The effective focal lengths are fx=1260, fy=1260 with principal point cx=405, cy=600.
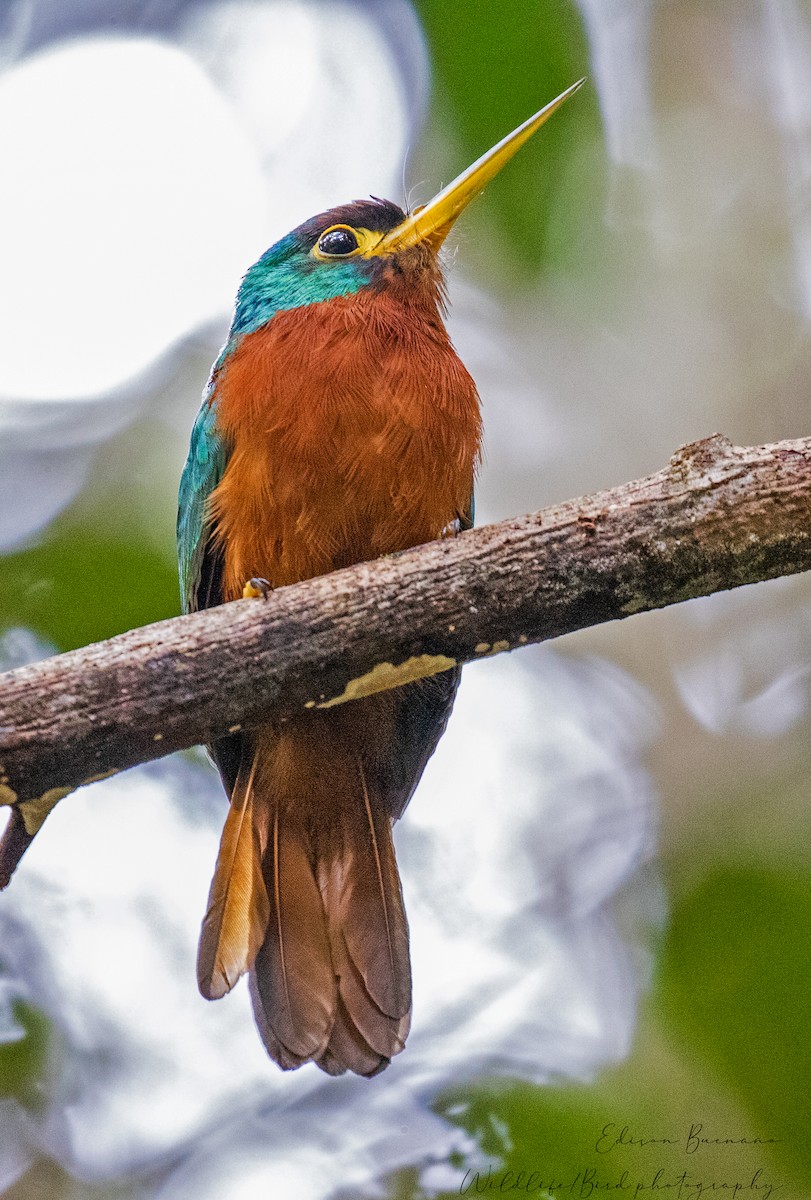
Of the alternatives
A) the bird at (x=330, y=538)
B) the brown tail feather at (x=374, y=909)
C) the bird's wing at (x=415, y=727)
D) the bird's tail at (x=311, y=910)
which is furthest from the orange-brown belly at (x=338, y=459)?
the brown tail feather at (x=374, y=909)

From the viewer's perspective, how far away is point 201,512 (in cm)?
305

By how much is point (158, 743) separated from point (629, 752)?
6.44 ft

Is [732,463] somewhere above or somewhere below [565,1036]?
above

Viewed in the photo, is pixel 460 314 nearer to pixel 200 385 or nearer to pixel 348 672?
pixel 200 385

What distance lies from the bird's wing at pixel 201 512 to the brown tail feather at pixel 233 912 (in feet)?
1.79

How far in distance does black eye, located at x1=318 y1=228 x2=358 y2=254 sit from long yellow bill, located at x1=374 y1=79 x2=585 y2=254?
0.07 meters

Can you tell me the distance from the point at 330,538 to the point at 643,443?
5.23 ft

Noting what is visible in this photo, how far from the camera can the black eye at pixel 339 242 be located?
127 inches

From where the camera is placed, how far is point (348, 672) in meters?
2.28

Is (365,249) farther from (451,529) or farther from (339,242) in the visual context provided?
(451,529)

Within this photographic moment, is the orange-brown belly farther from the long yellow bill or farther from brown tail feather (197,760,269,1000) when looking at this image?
brown tail feather (197,760,269,1000)

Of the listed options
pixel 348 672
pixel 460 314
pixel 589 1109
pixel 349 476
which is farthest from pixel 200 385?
pixel 589 1109

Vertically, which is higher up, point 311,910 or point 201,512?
point 201,512

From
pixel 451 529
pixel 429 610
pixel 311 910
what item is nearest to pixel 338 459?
pixel 451 529
